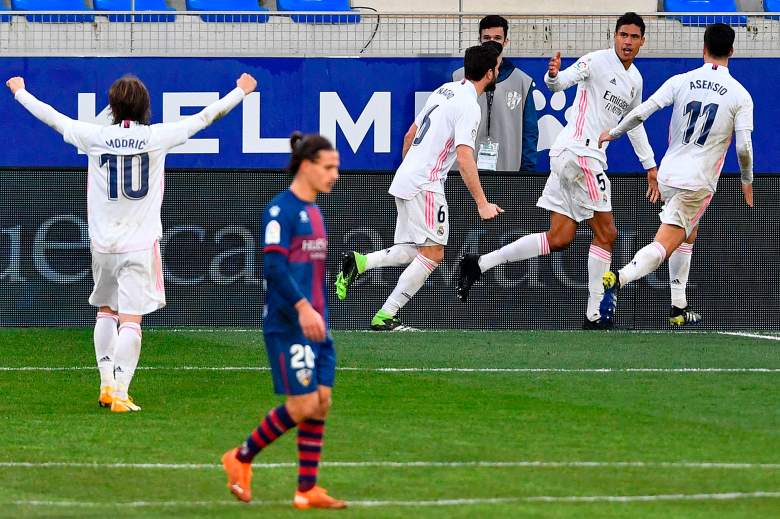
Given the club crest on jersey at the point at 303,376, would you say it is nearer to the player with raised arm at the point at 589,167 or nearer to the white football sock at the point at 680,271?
the player with raised arm at the point at 589,167

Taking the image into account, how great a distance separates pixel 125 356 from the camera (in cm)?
938

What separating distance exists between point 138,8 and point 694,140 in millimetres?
7758

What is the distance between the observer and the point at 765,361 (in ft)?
38.2

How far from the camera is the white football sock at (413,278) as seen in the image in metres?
13.3

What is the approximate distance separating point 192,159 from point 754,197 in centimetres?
549

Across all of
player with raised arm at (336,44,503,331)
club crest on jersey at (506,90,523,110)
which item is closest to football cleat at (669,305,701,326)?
player with raised arm at (336,44,503,331)

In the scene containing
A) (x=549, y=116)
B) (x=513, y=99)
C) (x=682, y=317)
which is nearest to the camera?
(x=682, y=317)

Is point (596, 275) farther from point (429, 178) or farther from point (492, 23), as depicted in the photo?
point (492, 23)

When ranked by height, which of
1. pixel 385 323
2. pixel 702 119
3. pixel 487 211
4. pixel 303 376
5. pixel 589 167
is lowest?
pixel 385 323

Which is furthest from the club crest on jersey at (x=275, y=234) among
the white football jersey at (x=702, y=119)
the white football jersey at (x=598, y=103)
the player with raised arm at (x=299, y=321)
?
the white football jersey at (x=598, y=103)

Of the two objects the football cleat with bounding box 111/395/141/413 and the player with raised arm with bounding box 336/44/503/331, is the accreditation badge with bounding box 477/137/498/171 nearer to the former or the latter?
the player with raised arm with bounding box 336/44/503/331

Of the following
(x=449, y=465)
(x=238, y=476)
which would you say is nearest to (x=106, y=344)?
(x=449, y=465)

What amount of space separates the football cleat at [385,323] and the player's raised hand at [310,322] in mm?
7379

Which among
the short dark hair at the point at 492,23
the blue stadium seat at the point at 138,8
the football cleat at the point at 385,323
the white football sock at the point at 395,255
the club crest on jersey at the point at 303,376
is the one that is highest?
the blue stadium seat at the point at 138,8
